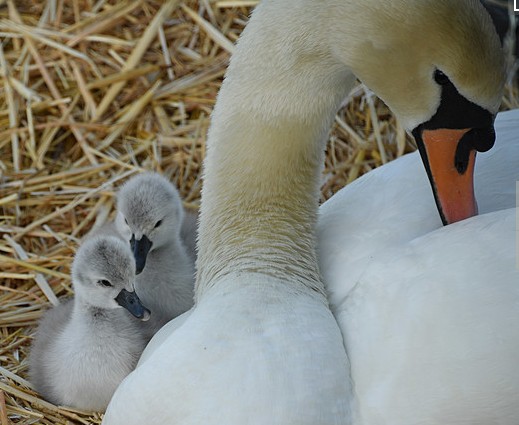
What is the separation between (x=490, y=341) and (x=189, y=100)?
179cm

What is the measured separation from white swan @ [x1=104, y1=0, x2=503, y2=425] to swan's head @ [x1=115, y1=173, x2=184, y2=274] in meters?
0.47

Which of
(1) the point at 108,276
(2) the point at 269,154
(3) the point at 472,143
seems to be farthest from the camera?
(1) the point at 108,276

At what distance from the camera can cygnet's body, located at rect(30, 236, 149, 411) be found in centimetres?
225

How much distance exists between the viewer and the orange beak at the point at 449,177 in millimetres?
1714

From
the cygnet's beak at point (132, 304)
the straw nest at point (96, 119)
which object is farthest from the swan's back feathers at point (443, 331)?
the straw nest at point (96, 119)

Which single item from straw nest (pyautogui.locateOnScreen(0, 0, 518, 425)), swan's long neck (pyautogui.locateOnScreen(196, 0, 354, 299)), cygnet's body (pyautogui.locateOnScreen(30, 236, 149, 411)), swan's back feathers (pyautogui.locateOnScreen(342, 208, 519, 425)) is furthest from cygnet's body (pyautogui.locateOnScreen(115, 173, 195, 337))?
swan's back feathers (pyautogui.locateOnScreen(342, 208, 519, 425))

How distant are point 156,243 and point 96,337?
30 centimetres

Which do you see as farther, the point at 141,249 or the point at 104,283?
the point at 141,249

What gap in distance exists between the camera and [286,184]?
191 cm

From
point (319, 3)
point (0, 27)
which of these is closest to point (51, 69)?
point (0, 27)

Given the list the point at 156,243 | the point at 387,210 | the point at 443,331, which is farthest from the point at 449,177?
the point at 156,243

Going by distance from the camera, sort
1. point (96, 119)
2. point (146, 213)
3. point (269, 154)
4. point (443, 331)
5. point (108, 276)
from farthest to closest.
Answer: point (96, 119), point (146, 213), point (108, 276), point (269, 154), point (443, 331)

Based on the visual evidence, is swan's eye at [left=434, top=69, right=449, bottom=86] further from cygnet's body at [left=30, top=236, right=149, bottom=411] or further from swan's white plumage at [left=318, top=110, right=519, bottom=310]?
cygnet's body at [left=30, top=236, right=149, bottom=411]

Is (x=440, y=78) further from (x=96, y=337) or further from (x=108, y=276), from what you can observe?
(x=96, y=337)
